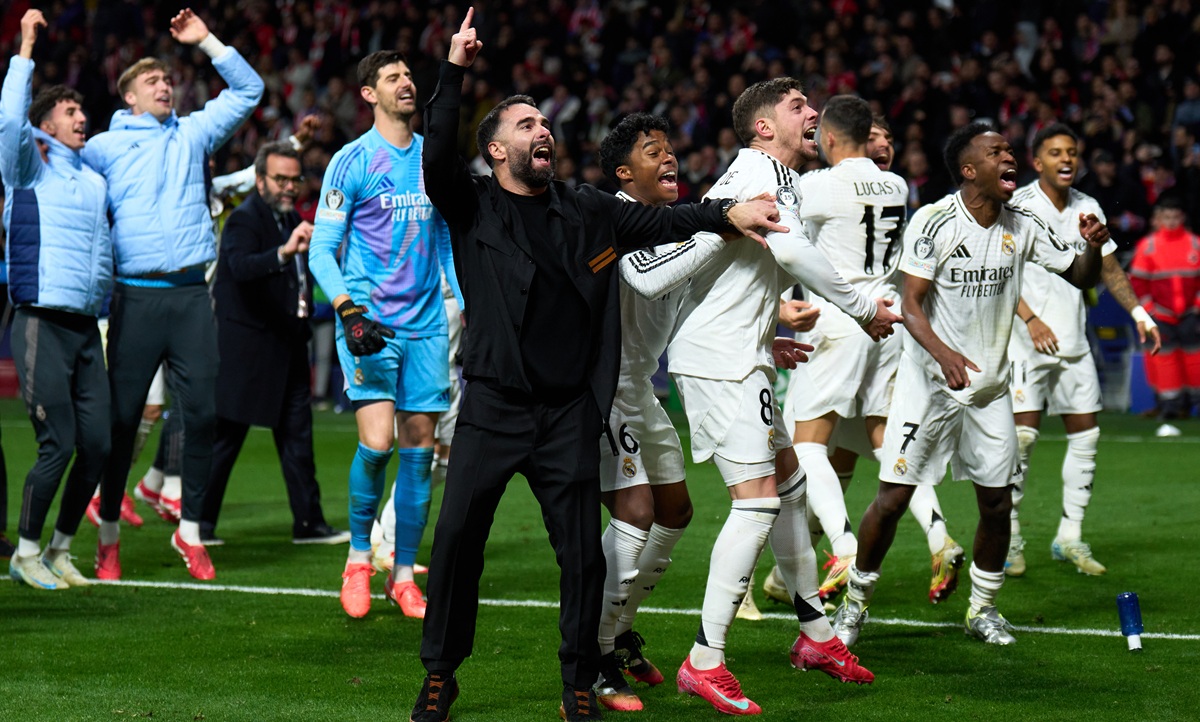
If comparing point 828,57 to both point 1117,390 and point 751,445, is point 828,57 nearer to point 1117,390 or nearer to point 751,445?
point 1117,390

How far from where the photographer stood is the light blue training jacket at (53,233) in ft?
22.9

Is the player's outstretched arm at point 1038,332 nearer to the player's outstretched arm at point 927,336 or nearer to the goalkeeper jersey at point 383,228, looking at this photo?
the player's outstretched arm at point 927,336

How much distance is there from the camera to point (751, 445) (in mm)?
5039

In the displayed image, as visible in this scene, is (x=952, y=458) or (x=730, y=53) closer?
(x=952, y=458)

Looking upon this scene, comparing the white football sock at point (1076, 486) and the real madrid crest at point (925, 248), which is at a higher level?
the real madrid crest at point (925, 248)

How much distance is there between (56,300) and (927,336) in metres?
4.11

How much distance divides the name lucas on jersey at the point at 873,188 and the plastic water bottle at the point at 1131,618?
2325 millimetres

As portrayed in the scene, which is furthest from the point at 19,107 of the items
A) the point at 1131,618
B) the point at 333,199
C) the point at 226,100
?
the point at 1131,618

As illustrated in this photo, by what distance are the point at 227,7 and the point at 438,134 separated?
2289 centimetres

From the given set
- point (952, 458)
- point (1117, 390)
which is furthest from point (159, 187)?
point (1117, 390)

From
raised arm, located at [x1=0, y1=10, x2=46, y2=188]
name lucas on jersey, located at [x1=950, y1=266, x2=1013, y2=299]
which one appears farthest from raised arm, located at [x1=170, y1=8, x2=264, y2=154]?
name lucas on jersey, located at [x1=950, y1=266, x2=1013, y2=299]

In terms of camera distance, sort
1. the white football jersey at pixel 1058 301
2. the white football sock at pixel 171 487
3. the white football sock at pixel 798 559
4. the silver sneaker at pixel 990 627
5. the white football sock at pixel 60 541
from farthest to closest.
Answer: the white football sock at pixel 171 487
the white football jersey at pixel 1058 301
the white football sock at pixel 60 541
the silver sneaker at pixel 990 627
the white football sock at pixel 798 559

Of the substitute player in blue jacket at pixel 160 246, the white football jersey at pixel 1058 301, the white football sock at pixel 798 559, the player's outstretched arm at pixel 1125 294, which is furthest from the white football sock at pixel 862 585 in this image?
A: the substitute player in blue jacket at pixel 160 246

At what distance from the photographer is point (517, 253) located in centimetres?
469
